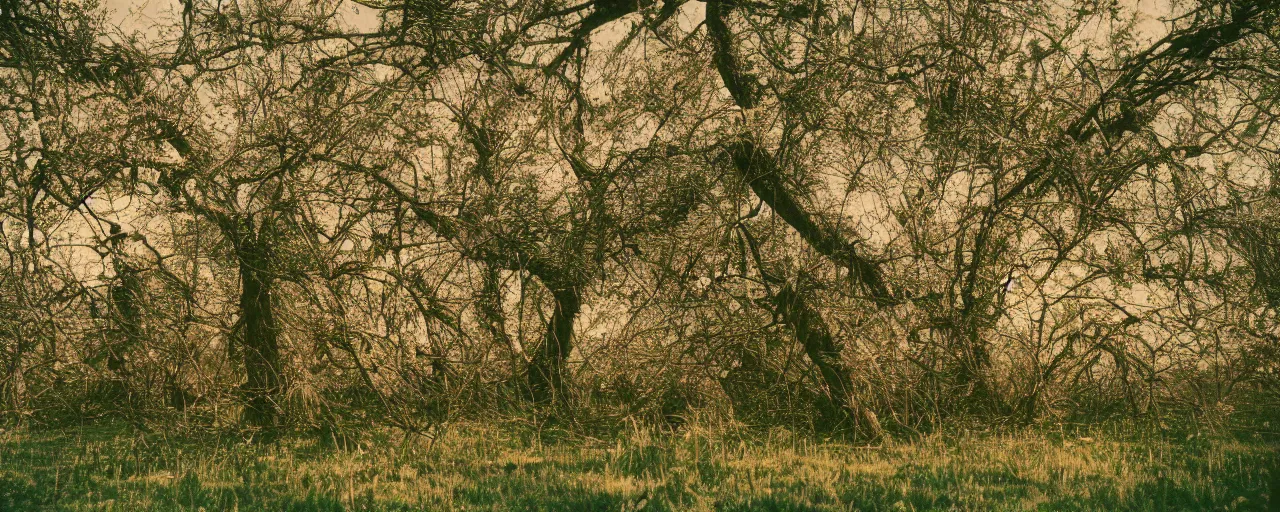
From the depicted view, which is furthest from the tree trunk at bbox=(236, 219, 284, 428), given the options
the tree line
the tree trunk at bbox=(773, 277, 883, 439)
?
the tree trunk at bbox=(773, 277, 883, 439)

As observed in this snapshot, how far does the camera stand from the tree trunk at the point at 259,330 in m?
7.80

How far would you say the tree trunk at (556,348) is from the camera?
825 centimetres

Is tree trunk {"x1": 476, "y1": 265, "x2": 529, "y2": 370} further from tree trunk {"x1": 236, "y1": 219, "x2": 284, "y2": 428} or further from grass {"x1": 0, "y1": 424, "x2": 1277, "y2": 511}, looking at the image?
tree trunk {"x1": 236, "y1": 219, "x2": 284, "y2": 428}

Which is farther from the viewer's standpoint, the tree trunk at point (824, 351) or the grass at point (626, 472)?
the tree trunk at point (824, 351)

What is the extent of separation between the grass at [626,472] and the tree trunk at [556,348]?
0.49 meters

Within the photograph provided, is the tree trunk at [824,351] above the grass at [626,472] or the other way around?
above

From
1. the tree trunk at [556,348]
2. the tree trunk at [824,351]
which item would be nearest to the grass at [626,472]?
the tree trunk at [824,351]

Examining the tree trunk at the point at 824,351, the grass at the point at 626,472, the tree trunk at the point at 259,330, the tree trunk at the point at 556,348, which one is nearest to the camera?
the grass at the point at 626,472

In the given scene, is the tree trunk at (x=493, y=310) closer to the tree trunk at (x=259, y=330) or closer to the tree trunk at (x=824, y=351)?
the tree trunk at (x=259, y=330)

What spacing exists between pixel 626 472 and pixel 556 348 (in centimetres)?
168

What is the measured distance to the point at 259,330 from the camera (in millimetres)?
8023

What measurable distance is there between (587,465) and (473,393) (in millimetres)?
1346

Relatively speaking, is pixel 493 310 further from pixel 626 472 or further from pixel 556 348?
pixel 626 472

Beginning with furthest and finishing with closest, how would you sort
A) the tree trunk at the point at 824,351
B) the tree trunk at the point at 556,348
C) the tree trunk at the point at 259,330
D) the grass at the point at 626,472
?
the tree trunk at the point at 556,348
the tree trunk at the point at 259,330
the tree trunk at the point at 824,351
the grass at the point at 626,472
